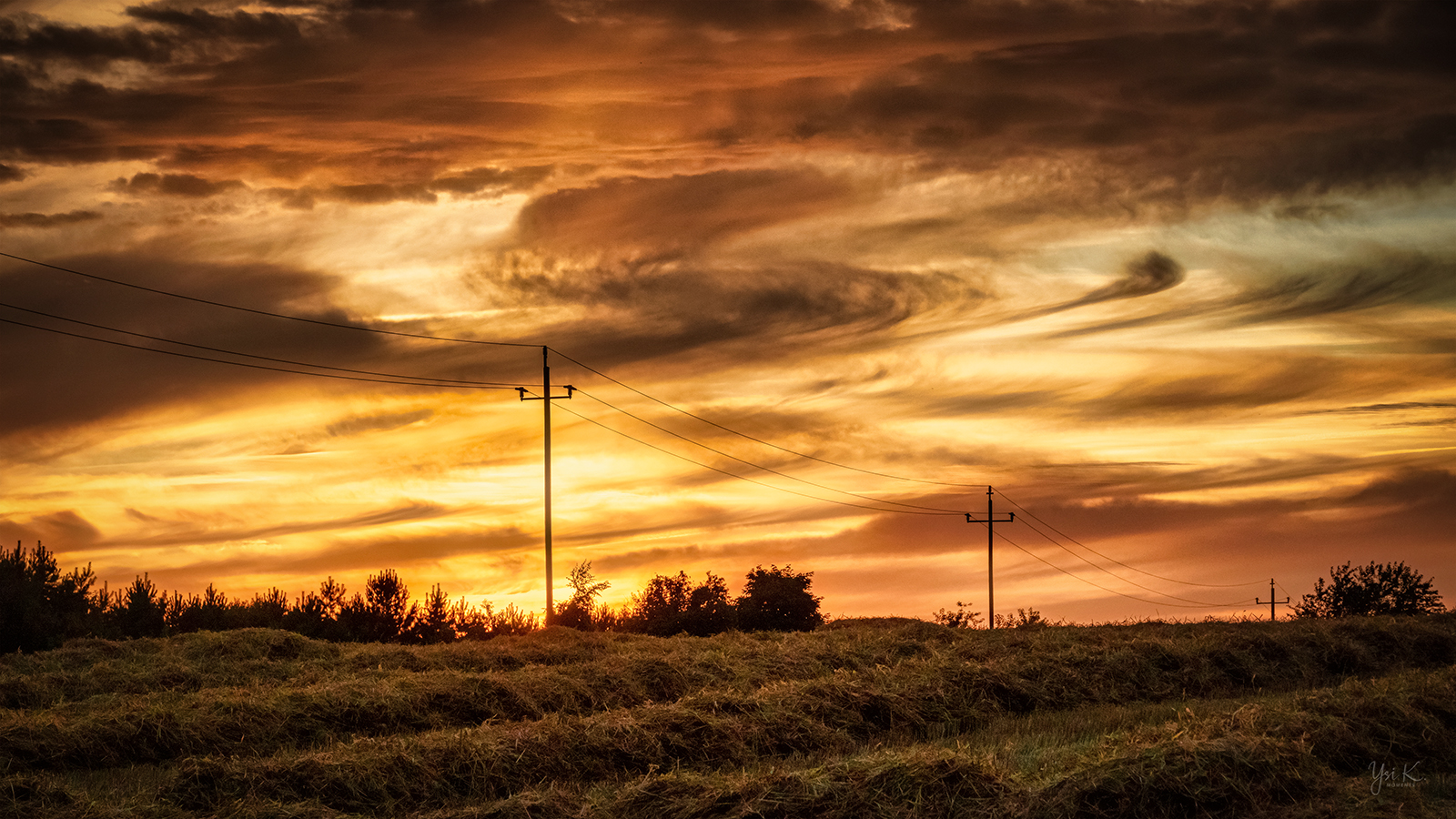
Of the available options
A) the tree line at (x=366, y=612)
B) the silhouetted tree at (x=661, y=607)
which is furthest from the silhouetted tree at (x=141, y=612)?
the silhouetted tree at (x=661, y=607)

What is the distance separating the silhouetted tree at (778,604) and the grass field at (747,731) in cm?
1282

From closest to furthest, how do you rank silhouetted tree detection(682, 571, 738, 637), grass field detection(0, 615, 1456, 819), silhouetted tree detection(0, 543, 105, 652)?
grass field detection(0, 615, 1456, 819) < silhouetted tree detection(0, 543, 105, 652) < silhouetted tree detection(682, 571, 738, 637)

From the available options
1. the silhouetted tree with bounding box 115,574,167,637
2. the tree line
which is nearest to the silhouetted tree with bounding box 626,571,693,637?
the tree line

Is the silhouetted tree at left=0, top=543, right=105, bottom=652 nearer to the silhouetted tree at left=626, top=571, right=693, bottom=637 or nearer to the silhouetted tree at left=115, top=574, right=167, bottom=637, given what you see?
the silhouetted tree at left=115, top=574, right=167, bottom=637

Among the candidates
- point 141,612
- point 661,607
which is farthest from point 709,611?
point 141,612

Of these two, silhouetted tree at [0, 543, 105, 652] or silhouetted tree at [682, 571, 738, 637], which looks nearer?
silhouetted tree at [0, 543, 105, 652]

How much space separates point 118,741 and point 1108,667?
46.7ft

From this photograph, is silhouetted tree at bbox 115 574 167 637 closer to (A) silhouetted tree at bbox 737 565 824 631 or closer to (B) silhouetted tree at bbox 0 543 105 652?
(B) silhouetted tree at bbox 0 543 105 652

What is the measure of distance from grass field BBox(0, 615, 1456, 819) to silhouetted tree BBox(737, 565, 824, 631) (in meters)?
12.8

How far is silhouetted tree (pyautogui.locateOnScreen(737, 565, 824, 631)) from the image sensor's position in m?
34.6

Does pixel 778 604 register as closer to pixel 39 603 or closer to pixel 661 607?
pixel 661 607

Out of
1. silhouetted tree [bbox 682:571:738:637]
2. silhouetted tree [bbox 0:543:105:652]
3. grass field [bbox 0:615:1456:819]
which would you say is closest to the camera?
grass field [bbox 0:615:1456:819]

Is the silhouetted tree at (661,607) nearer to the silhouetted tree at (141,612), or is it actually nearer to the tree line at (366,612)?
the tree line at (366,612)

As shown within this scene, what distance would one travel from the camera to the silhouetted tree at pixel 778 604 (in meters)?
34.6
